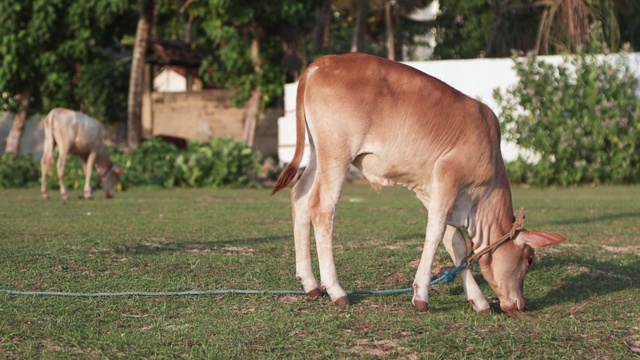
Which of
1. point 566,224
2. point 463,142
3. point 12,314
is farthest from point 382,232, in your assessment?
point 12,314

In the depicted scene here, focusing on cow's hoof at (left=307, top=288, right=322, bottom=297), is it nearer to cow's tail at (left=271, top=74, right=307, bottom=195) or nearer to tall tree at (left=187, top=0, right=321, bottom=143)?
cow's tail at (left=271, top=74, right=307, bottom=195)

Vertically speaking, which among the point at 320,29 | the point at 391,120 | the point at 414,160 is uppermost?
the point at 320,29

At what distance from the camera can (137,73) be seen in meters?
25.2

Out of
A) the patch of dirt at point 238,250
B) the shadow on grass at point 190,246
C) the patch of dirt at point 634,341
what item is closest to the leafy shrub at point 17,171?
the shadow on grass at point 190,246

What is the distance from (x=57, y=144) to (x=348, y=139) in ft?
40.9

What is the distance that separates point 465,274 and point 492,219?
0.41 m

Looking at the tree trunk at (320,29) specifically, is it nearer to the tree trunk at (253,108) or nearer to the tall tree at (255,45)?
the tall tree at (255,45)

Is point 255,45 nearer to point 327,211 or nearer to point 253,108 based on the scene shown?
point 253,108

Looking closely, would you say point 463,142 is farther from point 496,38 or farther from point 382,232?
point 496,38

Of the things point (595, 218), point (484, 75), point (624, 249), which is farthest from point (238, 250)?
point (484, 75)

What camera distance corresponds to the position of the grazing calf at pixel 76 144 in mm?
18172

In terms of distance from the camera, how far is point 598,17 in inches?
909

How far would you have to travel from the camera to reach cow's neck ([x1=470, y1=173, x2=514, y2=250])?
23.4ft

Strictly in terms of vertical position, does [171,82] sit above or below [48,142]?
above
